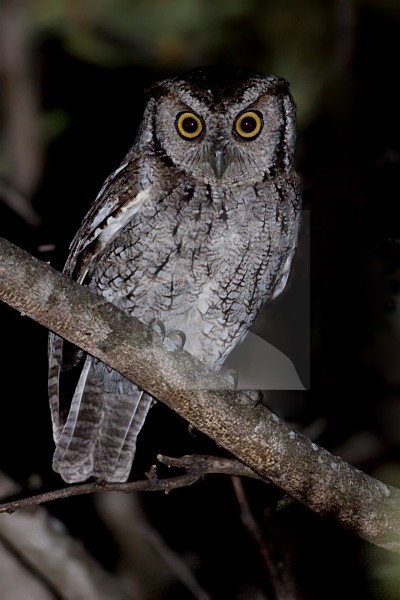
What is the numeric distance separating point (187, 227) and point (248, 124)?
40 cm

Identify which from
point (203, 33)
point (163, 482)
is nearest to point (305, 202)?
point (203, 33)

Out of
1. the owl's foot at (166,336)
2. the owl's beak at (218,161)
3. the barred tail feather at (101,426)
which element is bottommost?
the barred tail feather at (101,426)

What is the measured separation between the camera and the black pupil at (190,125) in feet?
8.38

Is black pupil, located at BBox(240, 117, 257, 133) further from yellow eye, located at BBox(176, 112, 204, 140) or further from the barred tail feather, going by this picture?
the barred tail feather

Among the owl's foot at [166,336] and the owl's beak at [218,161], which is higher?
the owl's beak at [218,161]

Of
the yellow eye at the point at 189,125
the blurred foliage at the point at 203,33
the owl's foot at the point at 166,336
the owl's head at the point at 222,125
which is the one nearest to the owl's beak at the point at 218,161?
the owl's head at the point at 222,125

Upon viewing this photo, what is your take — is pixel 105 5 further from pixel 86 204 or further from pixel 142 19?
pixel 86 204

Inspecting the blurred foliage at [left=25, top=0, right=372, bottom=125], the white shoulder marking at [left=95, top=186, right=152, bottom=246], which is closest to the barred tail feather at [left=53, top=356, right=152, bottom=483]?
the white shoulder marking at [left=95, top=186, right=152, bottom=246]

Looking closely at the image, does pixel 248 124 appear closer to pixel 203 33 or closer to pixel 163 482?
pixel 163 482

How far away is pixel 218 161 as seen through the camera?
2459 millimetres

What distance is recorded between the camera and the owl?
97.8 inches

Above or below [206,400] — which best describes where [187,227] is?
above

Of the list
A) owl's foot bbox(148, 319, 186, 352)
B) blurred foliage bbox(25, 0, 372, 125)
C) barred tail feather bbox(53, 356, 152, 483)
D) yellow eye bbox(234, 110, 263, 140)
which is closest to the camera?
owl's foot bbox(148, 319, 186, 352)

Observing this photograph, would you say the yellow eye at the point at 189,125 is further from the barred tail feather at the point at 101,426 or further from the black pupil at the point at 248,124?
the barred tail feather at the point at 101,426
